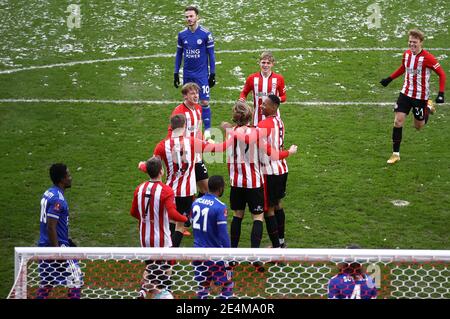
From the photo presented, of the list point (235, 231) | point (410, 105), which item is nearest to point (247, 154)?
point (235, 231)

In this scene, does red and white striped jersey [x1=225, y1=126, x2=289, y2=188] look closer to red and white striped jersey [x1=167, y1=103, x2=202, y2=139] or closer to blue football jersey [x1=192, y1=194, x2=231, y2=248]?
blue football jersey [x1=192, y1=194, x2=231, y2=248]

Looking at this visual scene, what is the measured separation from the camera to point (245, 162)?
900 cm

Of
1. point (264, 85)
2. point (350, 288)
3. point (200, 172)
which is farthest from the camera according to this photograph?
point (264, 85)

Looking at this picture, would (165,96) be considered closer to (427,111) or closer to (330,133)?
(330,133)

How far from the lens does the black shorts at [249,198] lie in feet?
29.8

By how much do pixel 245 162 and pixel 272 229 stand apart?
2.91ft

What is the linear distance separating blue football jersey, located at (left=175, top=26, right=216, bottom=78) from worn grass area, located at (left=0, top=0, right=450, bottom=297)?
0.98 meters

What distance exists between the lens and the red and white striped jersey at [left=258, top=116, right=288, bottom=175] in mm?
9164

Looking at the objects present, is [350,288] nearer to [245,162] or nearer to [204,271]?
[204,271]

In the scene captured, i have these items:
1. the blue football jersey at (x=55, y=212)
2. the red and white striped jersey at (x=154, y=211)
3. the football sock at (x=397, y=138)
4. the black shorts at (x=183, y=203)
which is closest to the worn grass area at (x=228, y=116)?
the football sock at (x=397, y=138)

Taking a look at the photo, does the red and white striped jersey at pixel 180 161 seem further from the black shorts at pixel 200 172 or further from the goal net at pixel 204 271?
the goal net at pixel 204 271

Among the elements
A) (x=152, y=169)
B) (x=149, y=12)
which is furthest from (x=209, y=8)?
(x=152, y=169)

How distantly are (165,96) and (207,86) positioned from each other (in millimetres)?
1412

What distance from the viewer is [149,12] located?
17594 mm
